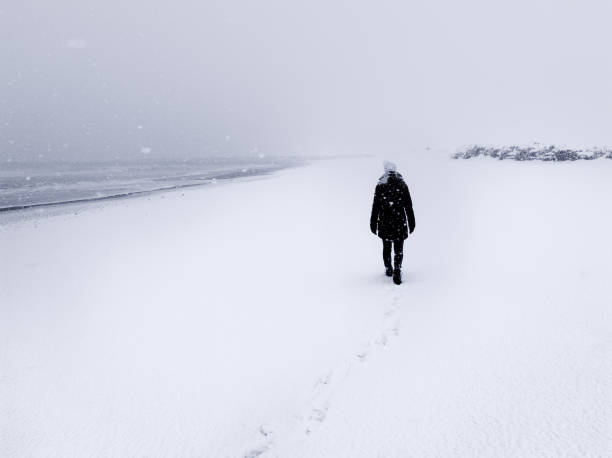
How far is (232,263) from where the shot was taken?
8.85m

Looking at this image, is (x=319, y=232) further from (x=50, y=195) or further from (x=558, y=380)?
(x=50, y=195)

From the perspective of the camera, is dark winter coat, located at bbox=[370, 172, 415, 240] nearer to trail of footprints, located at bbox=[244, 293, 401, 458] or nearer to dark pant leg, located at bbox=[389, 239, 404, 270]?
dark pant leg, located at bbox=[389, 239, 404, 270]

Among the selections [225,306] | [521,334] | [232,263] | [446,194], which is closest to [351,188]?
[446,194]

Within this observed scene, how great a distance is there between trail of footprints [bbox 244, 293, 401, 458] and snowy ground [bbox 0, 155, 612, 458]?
2 cm

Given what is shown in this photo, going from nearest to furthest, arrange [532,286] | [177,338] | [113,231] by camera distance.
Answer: [177,338] < [532,286] < [113,231]

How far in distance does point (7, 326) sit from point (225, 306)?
3.07 m

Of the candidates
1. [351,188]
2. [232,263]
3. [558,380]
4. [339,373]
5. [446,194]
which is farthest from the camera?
[351,188]

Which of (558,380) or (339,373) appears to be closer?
(558,380)

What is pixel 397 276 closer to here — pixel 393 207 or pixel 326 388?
pixel 393 207

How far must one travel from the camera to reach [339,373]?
4.03 m

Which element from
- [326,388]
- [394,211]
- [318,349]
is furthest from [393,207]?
[326,388]

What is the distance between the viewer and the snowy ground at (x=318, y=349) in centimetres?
311

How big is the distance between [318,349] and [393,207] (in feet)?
10.3

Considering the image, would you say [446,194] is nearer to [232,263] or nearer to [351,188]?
[351,188]
